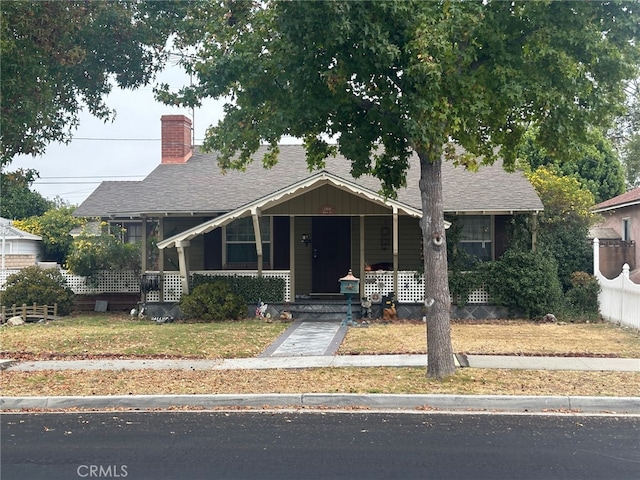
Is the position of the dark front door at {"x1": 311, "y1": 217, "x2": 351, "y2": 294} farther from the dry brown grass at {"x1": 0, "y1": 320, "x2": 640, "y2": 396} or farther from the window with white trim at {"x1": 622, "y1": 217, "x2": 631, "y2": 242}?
the window with white trim at {"x1": 622, "y1": 217, "x2": 631, "y2": 242}

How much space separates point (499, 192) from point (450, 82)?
10.7 meters

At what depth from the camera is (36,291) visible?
63.6 ft

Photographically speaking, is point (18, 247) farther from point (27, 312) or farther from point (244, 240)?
point (244, 240)

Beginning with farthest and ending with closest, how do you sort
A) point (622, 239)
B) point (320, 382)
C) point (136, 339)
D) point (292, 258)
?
point (622, 239)
point (292, 258)
point (136, 339)
point (320, 382)

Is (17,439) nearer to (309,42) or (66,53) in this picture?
(309,42)

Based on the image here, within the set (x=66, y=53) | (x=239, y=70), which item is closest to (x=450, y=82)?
(x=239, y=70)

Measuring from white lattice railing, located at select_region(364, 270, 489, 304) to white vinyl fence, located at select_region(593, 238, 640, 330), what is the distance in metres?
3.51

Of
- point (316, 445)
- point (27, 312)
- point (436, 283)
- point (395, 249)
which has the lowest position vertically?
point (316, 445)

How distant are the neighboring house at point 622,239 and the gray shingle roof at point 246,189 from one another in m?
5.57

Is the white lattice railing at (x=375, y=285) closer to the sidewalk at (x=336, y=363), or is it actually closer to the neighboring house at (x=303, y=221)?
the neighboring house at (x=303, y=221)

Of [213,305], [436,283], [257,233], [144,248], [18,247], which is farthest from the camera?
[18,247]

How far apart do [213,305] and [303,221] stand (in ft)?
14.5

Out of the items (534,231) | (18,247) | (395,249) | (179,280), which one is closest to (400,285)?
(395,249)

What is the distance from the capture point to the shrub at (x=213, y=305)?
17891mm
